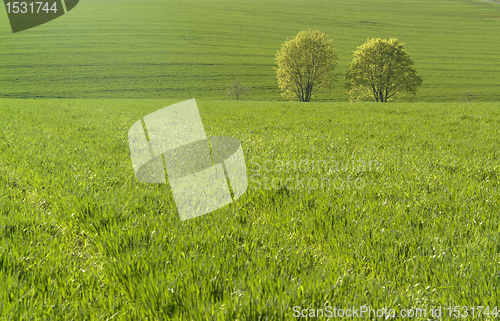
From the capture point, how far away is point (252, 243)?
3178 millimetres

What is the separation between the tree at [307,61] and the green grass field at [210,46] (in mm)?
11899

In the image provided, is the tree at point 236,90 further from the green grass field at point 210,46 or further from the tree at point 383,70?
the tree at point 383,70

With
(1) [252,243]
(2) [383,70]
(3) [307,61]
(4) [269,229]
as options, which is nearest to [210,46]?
(3) [307,61]

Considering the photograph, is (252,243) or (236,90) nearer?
(252,243)

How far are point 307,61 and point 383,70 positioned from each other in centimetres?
1334

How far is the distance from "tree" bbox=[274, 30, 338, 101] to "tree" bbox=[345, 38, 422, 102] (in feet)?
14.3

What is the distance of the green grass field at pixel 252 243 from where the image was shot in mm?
2309

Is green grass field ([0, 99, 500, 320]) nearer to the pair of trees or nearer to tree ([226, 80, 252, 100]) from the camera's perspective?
the pair of trees

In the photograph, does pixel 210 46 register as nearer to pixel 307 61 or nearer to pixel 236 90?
pixel 236 90

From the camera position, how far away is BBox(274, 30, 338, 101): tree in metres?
54.0

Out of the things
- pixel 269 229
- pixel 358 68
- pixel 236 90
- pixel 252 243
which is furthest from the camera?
pixel 236 90

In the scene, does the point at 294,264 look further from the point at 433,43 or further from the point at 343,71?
the point at 433,43

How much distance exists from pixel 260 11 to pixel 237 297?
15140 centimetres

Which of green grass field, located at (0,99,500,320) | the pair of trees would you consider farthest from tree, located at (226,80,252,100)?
green grass field, located at (0,99,500,320)
